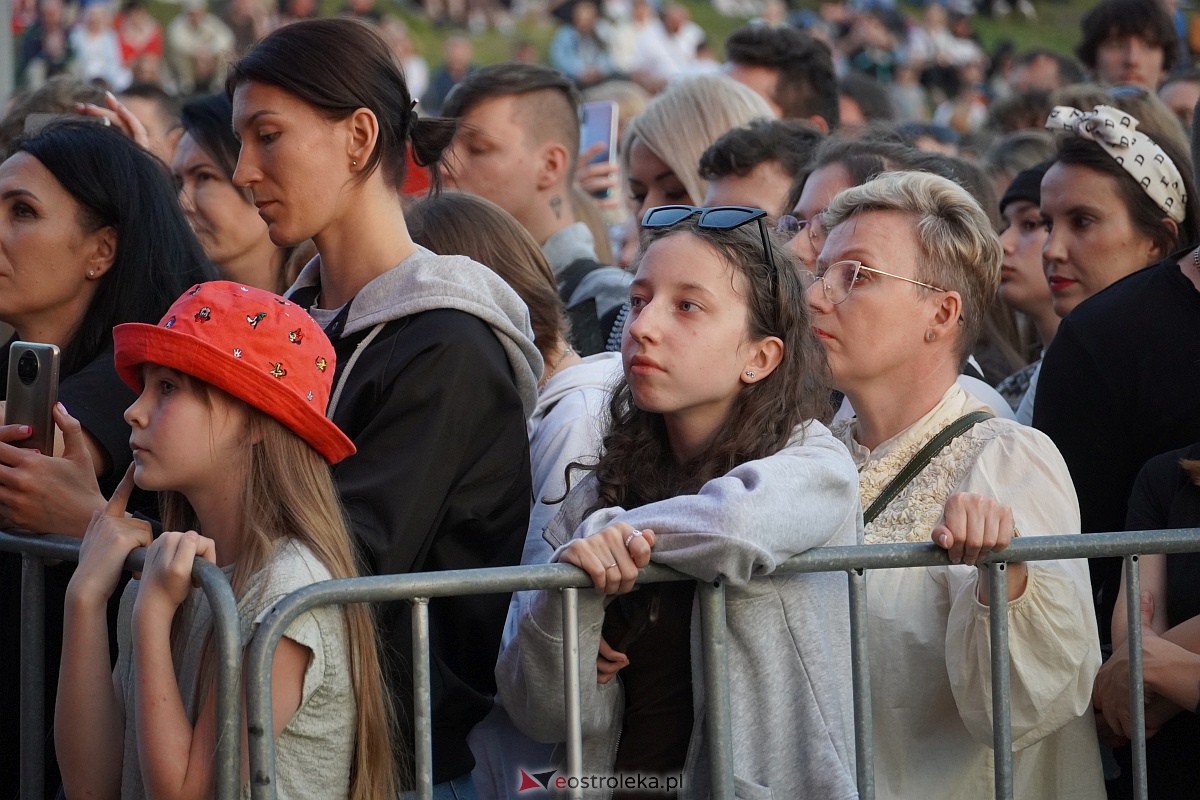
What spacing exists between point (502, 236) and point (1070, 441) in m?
1.64

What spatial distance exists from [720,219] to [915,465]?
0.72 metres

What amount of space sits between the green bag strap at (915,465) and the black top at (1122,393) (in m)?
0.51

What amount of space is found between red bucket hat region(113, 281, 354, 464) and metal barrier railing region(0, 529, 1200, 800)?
1.21 ft

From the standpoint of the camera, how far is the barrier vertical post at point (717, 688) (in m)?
2.68

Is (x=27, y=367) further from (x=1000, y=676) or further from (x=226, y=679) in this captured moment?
(x=1000, y=676)

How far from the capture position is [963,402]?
3406 mm

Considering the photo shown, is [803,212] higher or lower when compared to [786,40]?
lower

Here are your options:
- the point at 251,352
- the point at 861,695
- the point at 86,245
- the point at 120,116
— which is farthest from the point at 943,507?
the point at 120,116

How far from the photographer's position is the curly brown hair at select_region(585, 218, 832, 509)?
2.98 meters

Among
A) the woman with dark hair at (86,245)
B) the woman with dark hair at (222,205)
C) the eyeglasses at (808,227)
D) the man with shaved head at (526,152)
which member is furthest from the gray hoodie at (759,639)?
the man with shaved head at (526,152)

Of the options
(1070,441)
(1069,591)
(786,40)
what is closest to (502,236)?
(1070,441)

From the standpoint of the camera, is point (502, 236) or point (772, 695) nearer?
point (772, 695)

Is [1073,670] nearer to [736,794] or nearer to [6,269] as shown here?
[736,794]

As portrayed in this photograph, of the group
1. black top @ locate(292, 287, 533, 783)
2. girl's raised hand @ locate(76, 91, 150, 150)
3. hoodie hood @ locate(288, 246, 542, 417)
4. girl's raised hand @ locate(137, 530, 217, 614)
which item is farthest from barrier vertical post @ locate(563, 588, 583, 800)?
girl's raised hand @ locate(76, 91, 150, 150)
